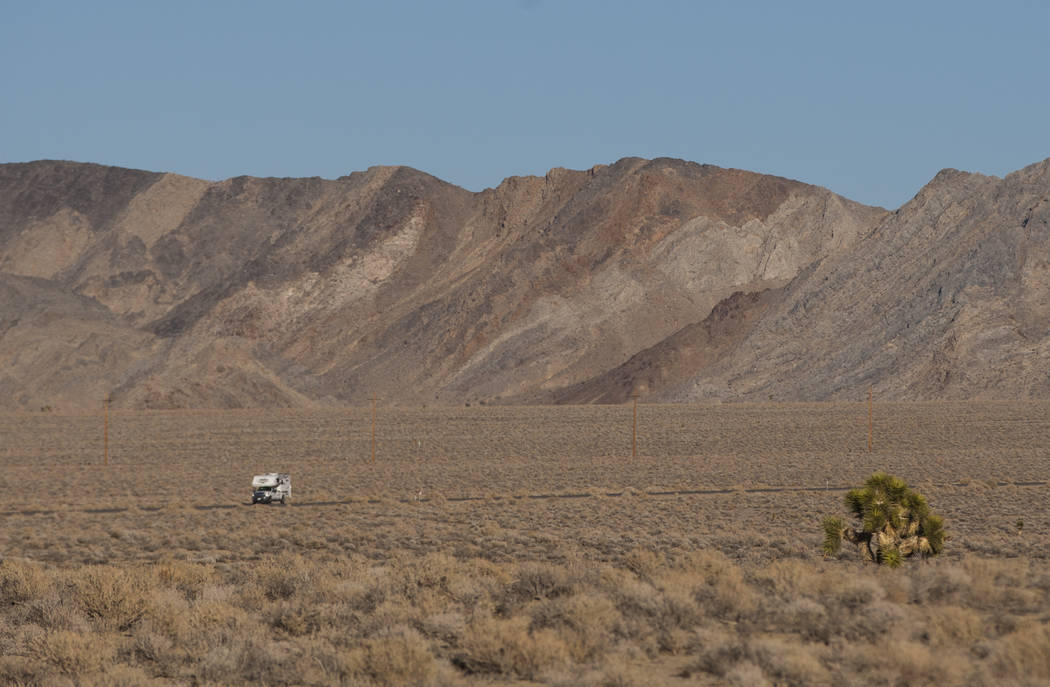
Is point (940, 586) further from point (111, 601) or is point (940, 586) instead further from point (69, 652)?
point (111, 601)

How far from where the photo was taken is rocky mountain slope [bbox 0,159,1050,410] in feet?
323

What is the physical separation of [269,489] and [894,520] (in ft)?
68.7

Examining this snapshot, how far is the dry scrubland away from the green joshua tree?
57.4 inches

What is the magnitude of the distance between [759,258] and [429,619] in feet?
365

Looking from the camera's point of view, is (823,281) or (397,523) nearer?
(397,523)

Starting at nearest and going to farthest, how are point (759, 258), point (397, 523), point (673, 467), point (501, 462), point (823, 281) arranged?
1. point (397, 523)
2. point (673, 467)
3. point (501, 462)
4. point (823, 281)
5. point (759, 258)

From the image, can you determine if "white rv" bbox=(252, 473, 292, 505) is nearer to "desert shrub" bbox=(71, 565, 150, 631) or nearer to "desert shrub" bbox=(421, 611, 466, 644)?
"desert shrub" bbox=(71, 565, 150, 631)

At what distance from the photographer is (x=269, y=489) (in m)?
34.7

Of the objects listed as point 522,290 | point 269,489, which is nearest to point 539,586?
point 269,489

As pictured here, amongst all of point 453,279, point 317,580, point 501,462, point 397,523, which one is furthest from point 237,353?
point 317,580

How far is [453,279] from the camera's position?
131 m

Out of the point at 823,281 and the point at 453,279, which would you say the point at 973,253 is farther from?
the point at 453,279

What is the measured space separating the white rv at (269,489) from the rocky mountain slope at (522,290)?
218 feet

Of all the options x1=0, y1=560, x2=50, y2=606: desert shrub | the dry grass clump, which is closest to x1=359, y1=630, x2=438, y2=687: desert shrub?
the dry grass clump
